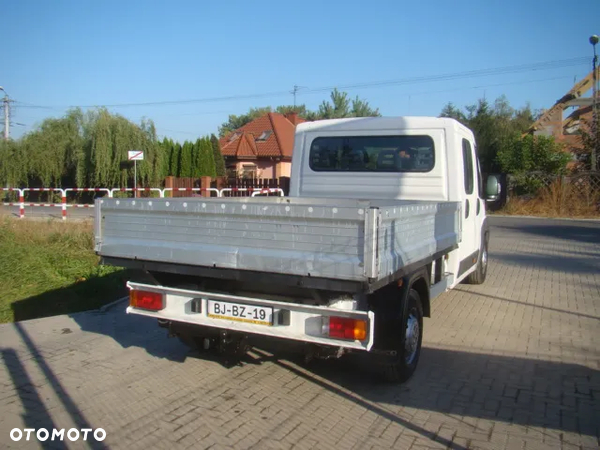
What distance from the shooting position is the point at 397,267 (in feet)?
13.4

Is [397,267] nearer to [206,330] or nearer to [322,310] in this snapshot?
[322,310]

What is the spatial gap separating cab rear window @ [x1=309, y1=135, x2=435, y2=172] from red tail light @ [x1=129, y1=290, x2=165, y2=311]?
3203mm

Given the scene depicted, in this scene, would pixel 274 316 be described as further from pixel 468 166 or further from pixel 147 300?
pixel 468 166

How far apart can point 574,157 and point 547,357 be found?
94.0 ft

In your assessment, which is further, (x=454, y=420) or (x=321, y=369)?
(x=321, y=369)

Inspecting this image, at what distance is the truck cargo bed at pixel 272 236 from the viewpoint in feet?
12.2

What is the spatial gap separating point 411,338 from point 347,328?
1212mm

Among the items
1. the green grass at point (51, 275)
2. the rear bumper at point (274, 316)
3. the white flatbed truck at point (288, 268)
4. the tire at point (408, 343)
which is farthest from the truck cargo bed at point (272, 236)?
the green grass at point (51, 275)

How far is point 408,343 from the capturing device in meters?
4.90

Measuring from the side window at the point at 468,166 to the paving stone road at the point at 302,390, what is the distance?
1.69 m

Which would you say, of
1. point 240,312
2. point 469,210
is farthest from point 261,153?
point 240,312

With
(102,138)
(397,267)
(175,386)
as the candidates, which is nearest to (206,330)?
(175,386)

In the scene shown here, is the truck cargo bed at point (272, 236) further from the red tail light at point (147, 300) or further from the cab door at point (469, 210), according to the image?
the cab door at point (469, 210)

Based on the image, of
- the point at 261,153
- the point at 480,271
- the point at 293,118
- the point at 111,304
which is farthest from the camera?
the point at 293,118
